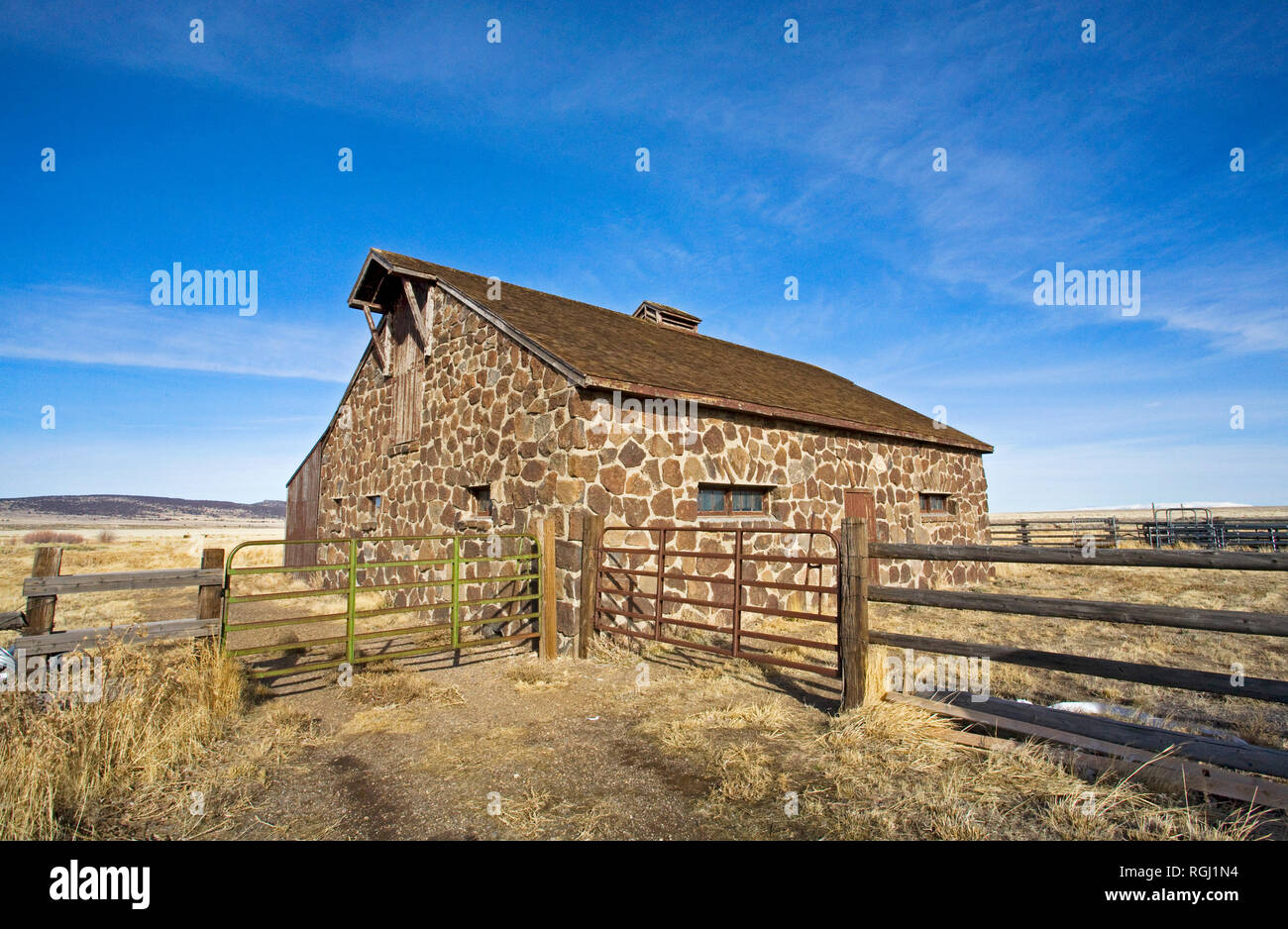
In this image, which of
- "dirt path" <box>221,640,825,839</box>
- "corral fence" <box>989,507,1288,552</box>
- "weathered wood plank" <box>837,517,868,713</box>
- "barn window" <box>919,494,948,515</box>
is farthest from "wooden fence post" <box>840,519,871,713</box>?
"corral fence" <box>989,507,1288,552</box>

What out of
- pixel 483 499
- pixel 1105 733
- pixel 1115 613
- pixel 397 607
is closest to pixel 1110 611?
pixel 1115 613

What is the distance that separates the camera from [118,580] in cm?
541

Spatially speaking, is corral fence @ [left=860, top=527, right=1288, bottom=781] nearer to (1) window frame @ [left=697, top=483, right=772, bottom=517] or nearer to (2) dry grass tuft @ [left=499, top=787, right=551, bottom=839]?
(2) dry grass tuft @ [left=499, top=787, right=551, bottom=839]

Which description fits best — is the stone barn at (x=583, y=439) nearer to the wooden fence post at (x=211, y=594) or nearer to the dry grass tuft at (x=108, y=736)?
the wooden fence post at (x=211, y=594)

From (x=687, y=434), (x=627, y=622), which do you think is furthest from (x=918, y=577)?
(x=627, y=622)

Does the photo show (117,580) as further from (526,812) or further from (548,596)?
(526,812)

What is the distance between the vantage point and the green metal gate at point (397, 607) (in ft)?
20.0

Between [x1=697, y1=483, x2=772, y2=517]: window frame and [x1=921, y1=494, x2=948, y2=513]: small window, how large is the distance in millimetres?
5839

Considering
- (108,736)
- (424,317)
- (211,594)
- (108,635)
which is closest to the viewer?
(108,736)

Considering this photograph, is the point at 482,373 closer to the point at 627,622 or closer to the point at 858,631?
the point at 627,622

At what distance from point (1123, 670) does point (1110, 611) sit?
34 cm

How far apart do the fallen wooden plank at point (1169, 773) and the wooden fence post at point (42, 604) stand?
707cm
